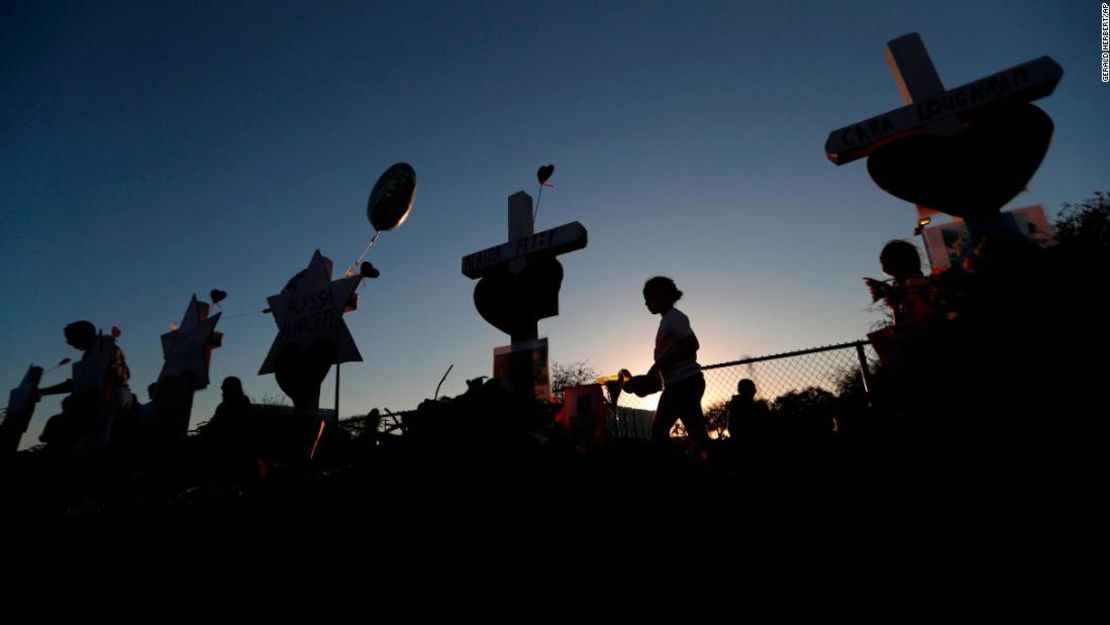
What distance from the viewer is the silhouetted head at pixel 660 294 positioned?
3.81m

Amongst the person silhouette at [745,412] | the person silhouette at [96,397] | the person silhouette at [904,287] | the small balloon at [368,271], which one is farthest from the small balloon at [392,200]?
the person silhouette at [904,287]

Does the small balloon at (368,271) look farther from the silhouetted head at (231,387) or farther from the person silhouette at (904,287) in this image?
the person silhouette at (904,287)

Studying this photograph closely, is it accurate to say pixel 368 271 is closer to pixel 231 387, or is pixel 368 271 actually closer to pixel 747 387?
pixel 231 387

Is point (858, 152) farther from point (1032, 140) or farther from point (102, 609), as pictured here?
point (102, 609)

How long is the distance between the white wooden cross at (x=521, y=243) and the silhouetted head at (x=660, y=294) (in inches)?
30.2

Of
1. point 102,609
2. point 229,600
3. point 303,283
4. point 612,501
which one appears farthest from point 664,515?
point 303,283

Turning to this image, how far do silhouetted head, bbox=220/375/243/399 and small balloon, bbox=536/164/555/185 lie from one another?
335 centimetres

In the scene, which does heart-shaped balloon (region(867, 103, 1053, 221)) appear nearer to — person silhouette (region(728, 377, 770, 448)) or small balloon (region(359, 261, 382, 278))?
person silhouette (region(728, 377, 770, 448))

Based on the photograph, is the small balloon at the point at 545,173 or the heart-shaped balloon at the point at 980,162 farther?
the small balloon at the point at 545,173

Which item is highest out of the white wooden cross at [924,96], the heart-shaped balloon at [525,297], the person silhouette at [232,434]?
the white wooden cross at [924,96]

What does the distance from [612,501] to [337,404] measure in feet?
15.6

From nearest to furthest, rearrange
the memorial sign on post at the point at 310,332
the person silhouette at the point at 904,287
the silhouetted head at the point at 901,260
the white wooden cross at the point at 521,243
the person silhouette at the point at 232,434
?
the person silhouette at the point at 904,287
the silhouetted head at the point at 901,260
the person silhouette at the point at 232,434
the white wooden cross at the point at 521,243
the memorial sign on post at the point at 310,332

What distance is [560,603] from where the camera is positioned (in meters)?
1.38

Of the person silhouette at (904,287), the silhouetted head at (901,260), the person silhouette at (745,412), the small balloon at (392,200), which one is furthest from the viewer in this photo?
the small balloon at (392,200)
